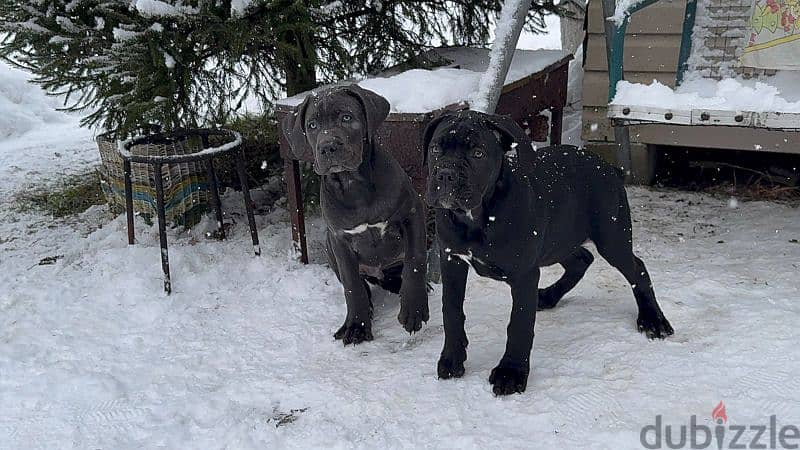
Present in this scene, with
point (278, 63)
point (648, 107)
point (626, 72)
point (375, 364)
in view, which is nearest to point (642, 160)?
point (626, 72)

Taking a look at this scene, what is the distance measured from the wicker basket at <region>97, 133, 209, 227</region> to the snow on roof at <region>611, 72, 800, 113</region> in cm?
290

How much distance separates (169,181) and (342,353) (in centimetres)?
224

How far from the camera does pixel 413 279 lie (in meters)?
3.25

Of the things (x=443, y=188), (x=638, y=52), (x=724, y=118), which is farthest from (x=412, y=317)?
(x=638, y=52)

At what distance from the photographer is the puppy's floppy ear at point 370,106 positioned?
9.95ft

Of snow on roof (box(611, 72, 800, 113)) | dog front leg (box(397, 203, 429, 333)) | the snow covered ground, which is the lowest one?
the snow covered ground

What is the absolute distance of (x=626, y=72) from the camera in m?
5.55

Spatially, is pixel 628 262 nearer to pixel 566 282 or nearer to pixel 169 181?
pixel 566 282

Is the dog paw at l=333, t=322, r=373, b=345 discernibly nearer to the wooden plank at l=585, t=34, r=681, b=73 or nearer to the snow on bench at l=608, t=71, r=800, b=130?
the snow on bench at l=608, t=71, r=800, b=130

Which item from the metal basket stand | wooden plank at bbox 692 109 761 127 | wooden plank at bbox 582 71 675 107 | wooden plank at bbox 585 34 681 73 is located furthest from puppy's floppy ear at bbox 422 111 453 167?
wooden plank at bbox 582 71 675 107

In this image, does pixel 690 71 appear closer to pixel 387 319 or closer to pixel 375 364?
pixel 387 319

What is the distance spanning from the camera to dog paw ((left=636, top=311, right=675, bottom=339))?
307 centimetres

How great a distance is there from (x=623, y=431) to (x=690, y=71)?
2.57 meters

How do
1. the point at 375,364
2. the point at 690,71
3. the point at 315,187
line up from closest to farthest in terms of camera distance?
the point at 375,364
the point at 690,71
the point at 315,187
